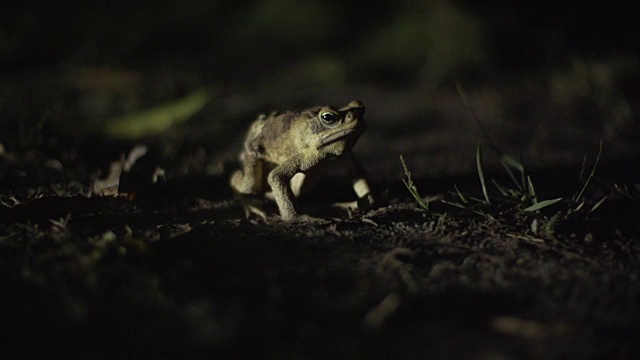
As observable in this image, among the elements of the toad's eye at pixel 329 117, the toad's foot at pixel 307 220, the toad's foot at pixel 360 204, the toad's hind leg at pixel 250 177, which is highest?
the toad's eye at pixel 329 117

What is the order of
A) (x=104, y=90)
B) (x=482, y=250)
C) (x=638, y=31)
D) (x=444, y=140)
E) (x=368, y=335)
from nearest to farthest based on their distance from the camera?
(x=368, y=335)
(x=482, y=250)
(x=444, y=140)
(x=104, y=90)
(x=638, y=31)

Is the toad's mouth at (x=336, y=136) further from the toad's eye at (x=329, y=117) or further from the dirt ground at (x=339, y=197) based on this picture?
the dirt ground at (x=339, y=197)

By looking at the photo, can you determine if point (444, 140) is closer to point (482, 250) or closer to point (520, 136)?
point (520, 136)

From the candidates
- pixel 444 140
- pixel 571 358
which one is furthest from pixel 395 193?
pixel 571 358

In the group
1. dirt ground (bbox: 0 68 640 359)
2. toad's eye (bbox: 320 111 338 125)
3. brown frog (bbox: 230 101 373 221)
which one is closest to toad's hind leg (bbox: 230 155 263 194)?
brown frog (bbox: 230 101 373 221)

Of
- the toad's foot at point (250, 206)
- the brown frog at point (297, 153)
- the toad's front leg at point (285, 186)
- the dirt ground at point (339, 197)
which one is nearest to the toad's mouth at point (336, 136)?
the brown frog at point (297, 153)

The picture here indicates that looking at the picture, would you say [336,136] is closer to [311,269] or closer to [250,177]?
[250,177]

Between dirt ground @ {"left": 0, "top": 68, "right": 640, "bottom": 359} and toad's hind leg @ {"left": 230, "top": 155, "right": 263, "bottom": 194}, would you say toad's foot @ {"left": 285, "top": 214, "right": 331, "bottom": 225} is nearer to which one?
dirt ground @ {"left": 0, "top": 68, "right": 640, "bottom": 359}
